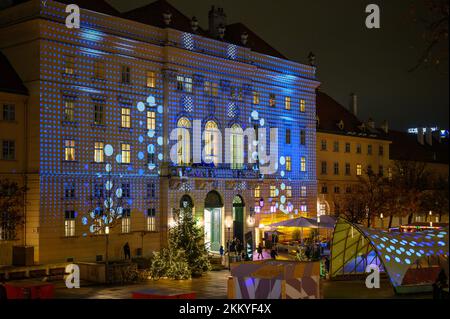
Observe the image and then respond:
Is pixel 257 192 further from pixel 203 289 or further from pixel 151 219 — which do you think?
pixel 203 289

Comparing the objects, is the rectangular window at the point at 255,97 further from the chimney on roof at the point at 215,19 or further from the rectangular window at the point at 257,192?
the rectangular window at the point at 257,192

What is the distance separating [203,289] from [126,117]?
18459 mm

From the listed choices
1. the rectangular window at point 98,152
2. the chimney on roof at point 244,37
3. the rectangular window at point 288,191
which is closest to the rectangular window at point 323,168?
the rectangular window at point 288,191

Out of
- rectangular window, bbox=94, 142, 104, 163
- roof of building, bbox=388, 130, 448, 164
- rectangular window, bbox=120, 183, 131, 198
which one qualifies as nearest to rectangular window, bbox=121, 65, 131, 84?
rectangular window, bbox=94, 142, 104, 163

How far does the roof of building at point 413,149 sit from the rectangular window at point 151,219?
1744 inches

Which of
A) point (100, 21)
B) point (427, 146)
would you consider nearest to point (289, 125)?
point (100, 21)

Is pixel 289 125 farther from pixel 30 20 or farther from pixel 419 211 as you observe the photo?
pixel 30 20

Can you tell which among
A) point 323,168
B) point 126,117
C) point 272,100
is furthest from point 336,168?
point 126,117

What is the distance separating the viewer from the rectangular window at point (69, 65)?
4975 centimetres

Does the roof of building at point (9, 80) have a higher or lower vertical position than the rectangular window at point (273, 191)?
higher

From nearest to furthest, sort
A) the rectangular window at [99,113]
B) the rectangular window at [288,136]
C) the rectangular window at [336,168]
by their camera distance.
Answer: the rectangular window at [99,113] → the rectangular window at [288,136] → the rectangular window at [336,168]

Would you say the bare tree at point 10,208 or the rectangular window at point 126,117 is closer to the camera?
the bare tree at point 10,208

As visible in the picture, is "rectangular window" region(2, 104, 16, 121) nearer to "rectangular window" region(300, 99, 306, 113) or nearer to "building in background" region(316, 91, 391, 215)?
"rectangular window" region(300, 99, 306, 113)

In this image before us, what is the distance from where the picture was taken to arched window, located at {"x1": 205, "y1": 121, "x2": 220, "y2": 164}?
60.2 m
